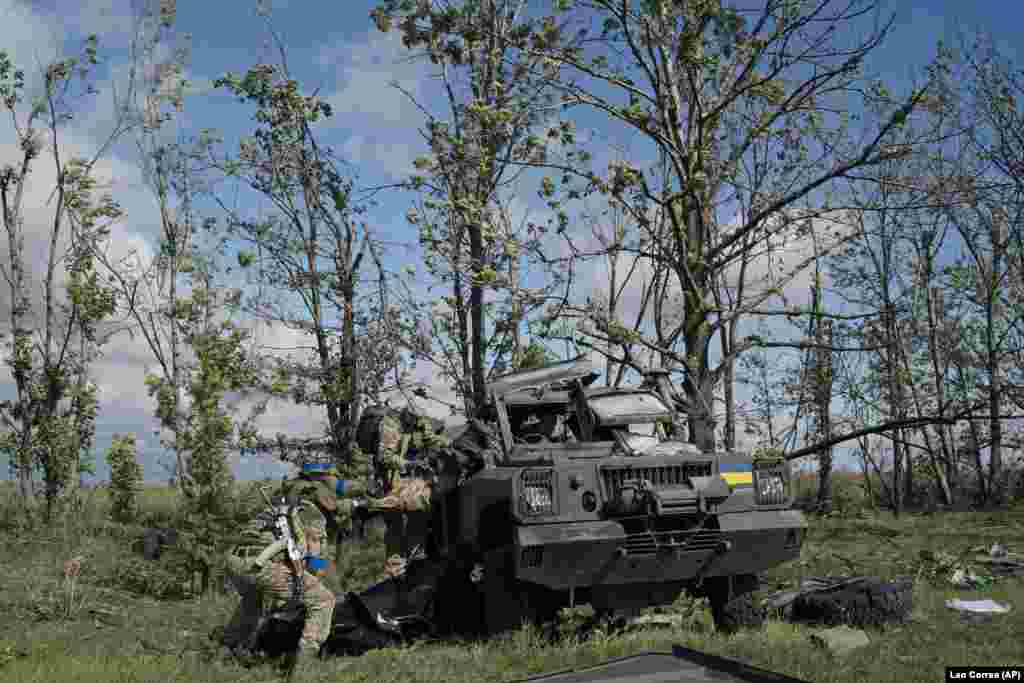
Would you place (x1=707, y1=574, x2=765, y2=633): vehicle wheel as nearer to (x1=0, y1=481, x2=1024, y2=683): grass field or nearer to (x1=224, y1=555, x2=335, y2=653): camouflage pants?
(x1=0, y1=481, x2=1024, y2=683): grass field

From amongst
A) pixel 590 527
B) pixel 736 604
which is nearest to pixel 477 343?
pixel 736 604

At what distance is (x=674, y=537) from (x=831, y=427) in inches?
737

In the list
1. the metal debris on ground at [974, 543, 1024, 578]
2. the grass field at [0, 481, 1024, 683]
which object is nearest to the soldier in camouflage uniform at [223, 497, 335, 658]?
the grass field at [0, 481, 1024, 683]

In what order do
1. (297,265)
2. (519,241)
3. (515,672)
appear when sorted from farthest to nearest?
(297,265), (519,241), (515,672)

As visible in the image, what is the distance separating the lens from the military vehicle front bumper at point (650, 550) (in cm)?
663

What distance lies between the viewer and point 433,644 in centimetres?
770

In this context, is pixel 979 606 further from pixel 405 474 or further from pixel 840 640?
pixel 405 474

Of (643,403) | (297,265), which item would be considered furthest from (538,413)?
(297,265)

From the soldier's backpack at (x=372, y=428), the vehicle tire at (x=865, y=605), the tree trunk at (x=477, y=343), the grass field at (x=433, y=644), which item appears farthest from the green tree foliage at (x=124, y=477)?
the vehicle tire at (x=865, y=605)

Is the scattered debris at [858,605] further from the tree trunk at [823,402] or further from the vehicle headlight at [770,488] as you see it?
the tree trunk at [823,402]

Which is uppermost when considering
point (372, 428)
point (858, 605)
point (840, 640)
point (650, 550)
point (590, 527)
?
point (372, 428)

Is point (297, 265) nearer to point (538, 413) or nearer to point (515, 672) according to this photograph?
point (538, 413)

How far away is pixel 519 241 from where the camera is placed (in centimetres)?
1283

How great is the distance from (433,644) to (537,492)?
178 centimetres
